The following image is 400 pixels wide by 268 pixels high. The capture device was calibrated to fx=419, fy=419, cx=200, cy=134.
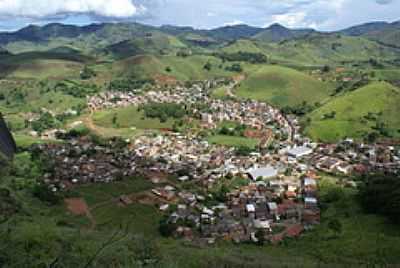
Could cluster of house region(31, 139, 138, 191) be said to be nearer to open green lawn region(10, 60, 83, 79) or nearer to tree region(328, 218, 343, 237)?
tree region(328, 218, 343, 237)

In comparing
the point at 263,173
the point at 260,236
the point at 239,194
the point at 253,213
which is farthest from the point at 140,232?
the point at 263,173

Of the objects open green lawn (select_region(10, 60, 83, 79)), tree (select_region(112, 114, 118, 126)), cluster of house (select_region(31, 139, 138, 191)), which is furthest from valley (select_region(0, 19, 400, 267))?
open green lawn (select_region(10, 60, 83, 79))

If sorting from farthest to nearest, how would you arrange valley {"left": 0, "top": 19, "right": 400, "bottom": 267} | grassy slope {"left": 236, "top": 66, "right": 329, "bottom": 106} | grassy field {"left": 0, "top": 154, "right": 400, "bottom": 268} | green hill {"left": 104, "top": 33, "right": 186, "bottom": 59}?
green hill {"left": 104, "top": 33, "right": 186, "bottom": 59}, grassy slope {"left": 236, "top": 66, "right": 329, "bottom": 106}, valley {"left": 0, "top": 19, "right": 400, "bottom": 267}, grassy field {"left": 0, "top": 154, "right": 400, "bottom": 268}

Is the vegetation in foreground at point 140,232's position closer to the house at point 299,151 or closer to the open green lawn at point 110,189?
the open green lawn at point 110,189

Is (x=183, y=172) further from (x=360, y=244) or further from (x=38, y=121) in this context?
(x=38, y=121)

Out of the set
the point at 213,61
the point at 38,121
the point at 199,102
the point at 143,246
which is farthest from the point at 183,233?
the point at 213,61

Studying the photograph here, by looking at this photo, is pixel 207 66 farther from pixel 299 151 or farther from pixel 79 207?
pixel 79 207
